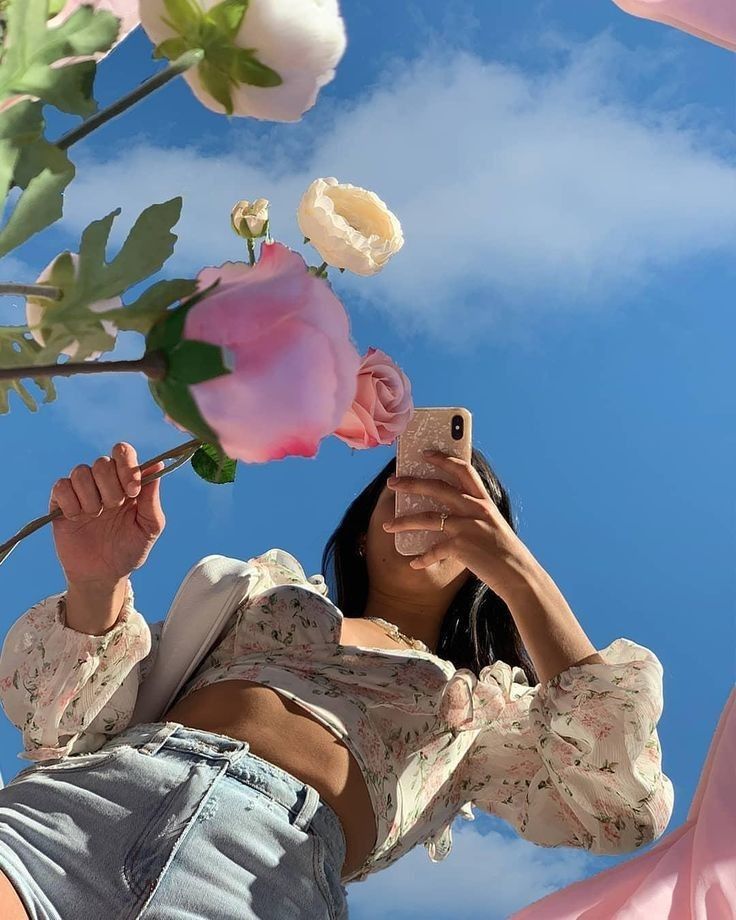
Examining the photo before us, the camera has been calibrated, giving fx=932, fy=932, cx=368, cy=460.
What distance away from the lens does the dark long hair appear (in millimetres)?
1451

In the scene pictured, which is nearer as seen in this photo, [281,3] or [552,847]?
[281,3]

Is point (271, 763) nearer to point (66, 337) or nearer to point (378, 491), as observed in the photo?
point (378, 491)

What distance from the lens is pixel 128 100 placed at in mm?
295

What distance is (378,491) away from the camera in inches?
62.0

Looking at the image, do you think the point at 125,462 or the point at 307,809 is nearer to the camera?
the point at 125,462

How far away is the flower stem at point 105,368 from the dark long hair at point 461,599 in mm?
1187

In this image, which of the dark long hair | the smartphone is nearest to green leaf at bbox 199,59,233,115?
the smartphone

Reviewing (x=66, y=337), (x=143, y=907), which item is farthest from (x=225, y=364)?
(x=143, y=907)

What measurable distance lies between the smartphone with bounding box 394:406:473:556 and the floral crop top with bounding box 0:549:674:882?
191mm

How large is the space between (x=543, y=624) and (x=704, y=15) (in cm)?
70

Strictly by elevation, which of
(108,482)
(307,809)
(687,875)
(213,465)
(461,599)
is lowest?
Result: (461,599)

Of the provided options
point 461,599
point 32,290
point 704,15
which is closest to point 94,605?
point 461,599

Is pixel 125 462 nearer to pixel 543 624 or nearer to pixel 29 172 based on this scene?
pixel 29 172

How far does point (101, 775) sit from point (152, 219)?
2.59 feet
